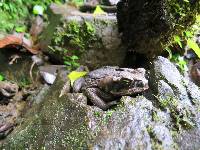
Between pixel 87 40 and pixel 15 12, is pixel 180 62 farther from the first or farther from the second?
pixel 15 12

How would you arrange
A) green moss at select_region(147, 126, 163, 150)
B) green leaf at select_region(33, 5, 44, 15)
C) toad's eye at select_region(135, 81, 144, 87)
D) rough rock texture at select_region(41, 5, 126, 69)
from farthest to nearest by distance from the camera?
1. green leaf at select_region(33, 5, 44, 15)
2. rough rock texture at select_region(41, 5, 126, 69)
3. toad's eye at select_region(135, 81, 144, 87)
4. green moss at select_region(147, 126, 163, 150)

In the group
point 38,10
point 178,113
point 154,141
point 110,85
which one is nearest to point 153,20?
point 110,85

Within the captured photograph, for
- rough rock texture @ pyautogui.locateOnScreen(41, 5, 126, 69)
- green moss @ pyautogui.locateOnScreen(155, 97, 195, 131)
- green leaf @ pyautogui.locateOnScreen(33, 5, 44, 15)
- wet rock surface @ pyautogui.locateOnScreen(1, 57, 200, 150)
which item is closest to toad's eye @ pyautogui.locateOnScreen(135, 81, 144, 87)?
wet rock surface @ pyautogui.locateOnScreen(1, 57, 200, 150)

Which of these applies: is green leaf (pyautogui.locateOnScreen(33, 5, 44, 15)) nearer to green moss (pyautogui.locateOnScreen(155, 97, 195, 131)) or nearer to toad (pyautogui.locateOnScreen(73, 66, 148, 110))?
toad (pyautogui.locateOnScreen(73, 66, 148, 110))

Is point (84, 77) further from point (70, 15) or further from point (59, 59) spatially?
point (70, 15)

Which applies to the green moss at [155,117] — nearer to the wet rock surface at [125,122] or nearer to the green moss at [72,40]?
the wet rock surface at [125,122]

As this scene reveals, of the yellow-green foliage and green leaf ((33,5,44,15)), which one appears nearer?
the yellow-green foliage
